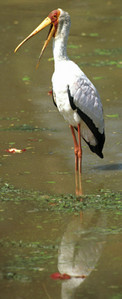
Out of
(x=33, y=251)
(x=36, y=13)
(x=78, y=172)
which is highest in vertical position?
(x=33, y=251)

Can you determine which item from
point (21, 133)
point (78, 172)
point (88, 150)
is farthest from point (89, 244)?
point (21, 133)

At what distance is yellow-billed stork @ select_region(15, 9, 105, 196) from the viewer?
7.03 metres

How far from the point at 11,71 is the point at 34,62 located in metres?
0.77

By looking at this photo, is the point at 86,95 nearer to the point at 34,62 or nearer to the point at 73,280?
the point at 73,280

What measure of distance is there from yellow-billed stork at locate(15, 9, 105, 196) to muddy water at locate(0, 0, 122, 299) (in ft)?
1.03

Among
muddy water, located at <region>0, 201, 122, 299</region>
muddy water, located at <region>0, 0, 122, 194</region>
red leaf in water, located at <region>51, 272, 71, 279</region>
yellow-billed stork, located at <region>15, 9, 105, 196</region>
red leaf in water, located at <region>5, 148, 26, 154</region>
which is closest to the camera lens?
muddy water, located at <region>0, 201, 122, 299</region>

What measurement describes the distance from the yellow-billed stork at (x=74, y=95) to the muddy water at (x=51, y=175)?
31cm

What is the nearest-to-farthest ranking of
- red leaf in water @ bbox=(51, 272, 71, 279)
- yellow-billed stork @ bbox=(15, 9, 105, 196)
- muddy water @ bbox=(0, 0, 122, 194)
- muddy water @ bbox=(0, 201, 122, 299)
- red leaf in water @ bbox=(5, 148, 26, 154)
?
muddy water @ bbox=(0, 201, 122, 299)
red leaf in water @ bbox=(51, 272, 71, 279)
yellow-billed stork @ bbox=(15, 9, 105, 196)
muddy water @ bbox=(0, 0, 122, 194)
red leaf in water @ bbox=(5, 148, 26, 154)

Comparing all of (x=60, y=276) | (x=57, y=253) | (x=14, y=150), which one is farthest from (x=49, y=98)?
(x=60, y=276)

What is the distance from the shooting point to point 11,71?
40.6 ft

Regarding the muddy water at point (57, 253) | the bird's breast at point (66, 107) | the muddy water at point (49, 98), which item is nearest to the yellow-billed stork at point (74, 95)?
the bird's breast at point (66, 107)

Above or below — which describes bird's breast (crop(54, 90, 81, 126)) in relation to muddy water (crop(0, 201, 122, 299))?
above

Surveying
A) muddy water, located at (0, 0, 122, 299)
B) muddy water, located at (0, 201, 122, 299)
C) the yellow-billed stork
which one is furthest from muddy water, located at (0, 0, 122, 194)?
muddy water, located at (0, 201, 122, 299)

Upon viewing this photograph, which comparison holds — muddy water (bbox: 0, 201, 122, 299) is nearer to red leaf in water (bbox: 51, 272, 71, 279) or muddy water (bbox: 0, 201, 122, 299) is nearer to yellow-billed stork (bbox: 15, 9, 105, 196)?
red leaf in water (bbox: 51, 272, 71, 279)
